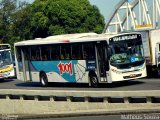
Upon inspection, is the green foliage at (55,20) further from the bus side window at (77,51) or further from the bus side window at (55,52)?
the bus side window at (77,51)

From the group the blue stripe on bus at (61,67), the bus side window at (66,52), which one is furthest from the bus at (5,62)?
the bus side window at (66,52)

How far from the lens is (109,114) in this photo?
1592cm

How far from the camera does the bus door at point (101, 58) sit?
84.2 feet

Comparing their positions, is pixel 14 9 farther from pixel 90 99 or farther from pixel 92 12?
pixel 90 99

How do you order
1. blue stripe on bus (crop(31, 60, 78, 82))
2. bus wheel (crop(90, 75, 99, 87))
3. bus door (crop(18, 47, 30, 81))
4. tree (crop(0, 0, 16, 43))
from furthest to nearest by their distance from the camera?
tree (crop(0, 0, 16, 43))
bus door (crop(18, 47, 30, 81))
blue stripe on bus (crop(31, 60, 78, 82))
bus wheel (crop(90, 75, 99, 87))

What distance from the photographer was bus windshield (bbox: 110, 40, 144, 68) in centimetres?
2536

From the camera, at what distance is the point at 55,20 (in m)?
77.4

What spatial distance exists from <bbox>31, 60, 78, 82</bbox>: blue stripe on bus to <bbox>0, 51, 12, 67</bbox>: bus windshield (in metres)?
6.87

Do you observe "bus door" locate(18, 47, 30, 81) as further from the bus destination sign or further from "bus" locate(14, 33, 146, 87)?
the bus destination sign

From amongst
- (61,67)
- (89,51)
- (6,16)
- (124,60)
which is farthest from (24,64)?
(6,16)

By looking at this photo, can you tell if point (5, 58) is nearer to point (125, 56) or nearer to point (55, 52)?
point (55, 52)

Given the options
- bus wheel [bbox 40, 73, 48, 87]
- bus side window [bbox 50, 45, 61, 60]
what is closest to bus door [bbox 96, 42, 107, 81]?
bus side window [bbox 50, 45, 61, 60]

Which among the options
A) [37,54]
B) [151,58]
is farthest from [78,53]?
[151,58]

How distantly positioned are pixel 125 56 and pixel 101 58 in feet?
3.87
